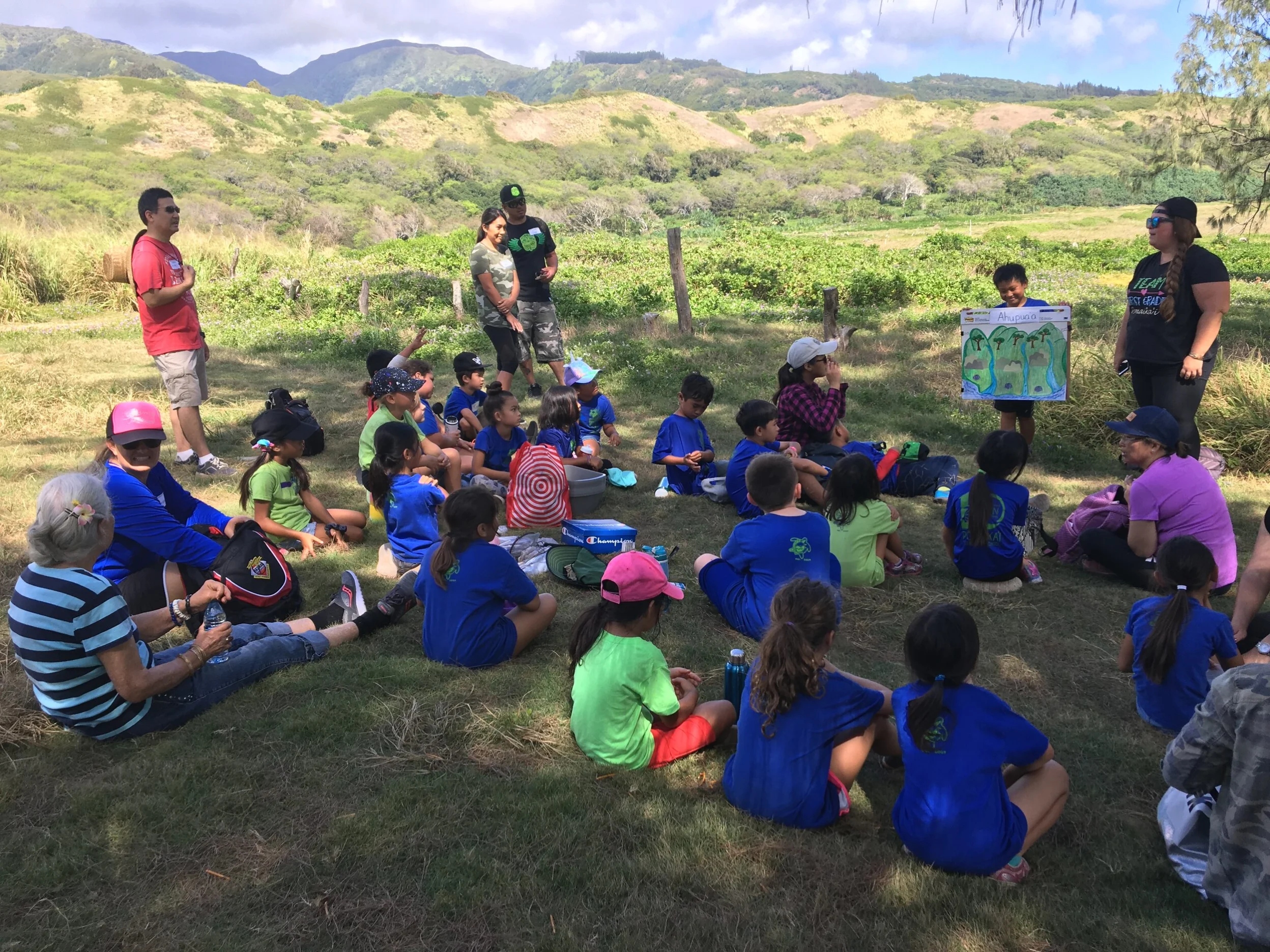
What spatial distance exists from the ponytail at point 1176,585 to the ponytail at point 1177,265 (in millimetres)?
2987

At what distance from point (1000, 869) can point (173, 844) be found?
8.96ft

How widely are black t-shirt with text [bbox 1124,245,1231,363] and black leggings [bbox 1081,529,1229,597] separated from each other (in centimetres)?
145

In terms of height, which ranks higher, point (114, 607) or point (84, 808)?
point (114, 607)

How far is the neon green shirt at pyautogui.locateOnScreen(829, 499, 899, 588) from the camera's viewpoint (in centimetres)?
503

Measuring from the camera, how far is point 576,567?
204 inches

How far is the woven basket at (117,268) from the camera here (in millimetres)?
7196

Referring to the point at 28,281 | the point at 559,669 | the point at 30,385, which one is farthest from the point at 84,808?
the point at 28,281

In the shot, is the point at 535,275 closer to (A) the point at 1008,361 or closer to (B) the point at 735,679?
(A) the point at 1008,361

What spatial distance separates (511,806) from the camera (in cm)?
312

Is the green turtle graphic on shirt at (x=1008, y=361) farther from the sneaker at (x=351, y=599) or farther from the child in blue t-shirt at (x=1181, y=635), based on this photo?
the sneaker at (x=351, y=599)

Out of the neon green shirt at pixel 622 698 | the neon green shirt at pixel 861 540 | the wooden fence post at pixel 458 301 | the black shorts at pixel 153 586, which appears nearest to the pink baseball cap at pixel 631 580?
the neon green shirt at pixel 622 698

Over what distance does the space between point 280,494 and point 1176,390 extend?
590cm

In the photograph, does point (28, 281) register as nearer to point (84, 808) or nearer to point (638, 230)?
point (84, 808)

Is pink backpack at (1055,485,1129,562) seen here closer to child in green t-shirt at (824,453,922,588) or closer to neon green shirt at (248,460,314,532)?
child in green t-shirt at (824,453,922,588)
